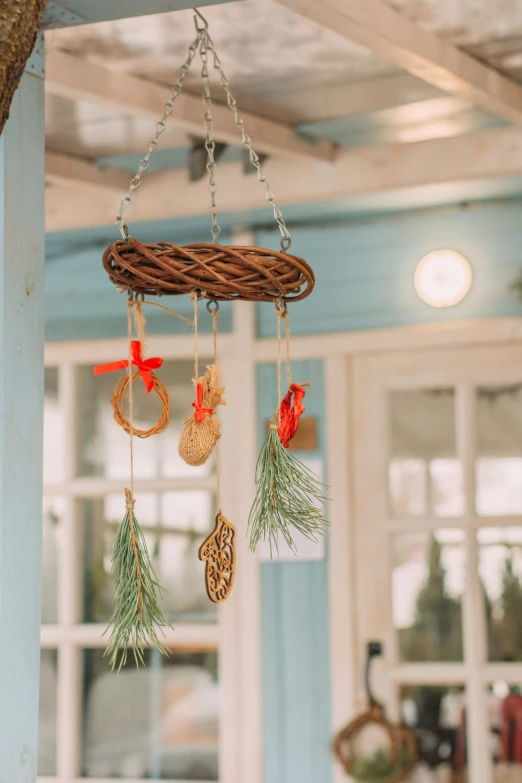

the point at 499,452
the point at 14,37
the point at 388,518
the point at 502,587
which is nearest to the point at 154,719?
the point at 388,518

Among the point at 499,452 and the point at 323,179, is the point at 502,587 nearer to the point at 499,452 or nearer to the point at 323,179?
the point at 499,452

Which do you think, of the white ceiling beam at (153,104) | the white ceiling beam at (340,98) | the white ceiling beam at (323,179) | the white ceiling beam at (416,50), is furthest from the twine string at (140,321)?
the white ceiling beam at (323,179)

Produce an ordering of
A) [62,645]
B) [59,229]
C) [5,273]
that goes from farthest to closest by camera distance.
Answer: [62,645]
[59,229]
[5,273]

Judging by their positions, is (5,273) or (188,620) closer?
(5,273)

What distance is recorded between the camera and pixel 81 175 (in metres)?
3.64

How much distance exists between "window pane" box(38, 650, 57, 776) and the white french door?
4.10 ft

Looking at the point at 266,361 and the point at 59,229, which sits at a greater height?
the point at 59,229

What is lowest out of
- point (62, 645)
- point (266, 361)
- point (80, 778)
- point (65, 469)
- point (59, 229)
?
point (80, 778)

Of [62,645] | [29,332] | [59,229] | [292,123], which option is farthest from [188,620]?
[29,332]

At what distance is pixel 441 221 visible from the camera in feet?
12.6

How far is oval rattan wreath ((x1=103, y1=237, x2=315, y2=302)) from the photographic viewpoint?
1.68 metres

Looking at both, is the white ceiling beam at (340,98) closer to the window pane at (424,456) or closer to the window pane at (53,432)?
the window pane at (424,456)

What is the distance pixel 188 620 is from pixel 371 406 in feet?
3.56

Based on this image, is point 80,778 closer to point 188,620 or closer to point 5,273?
point 188,620
